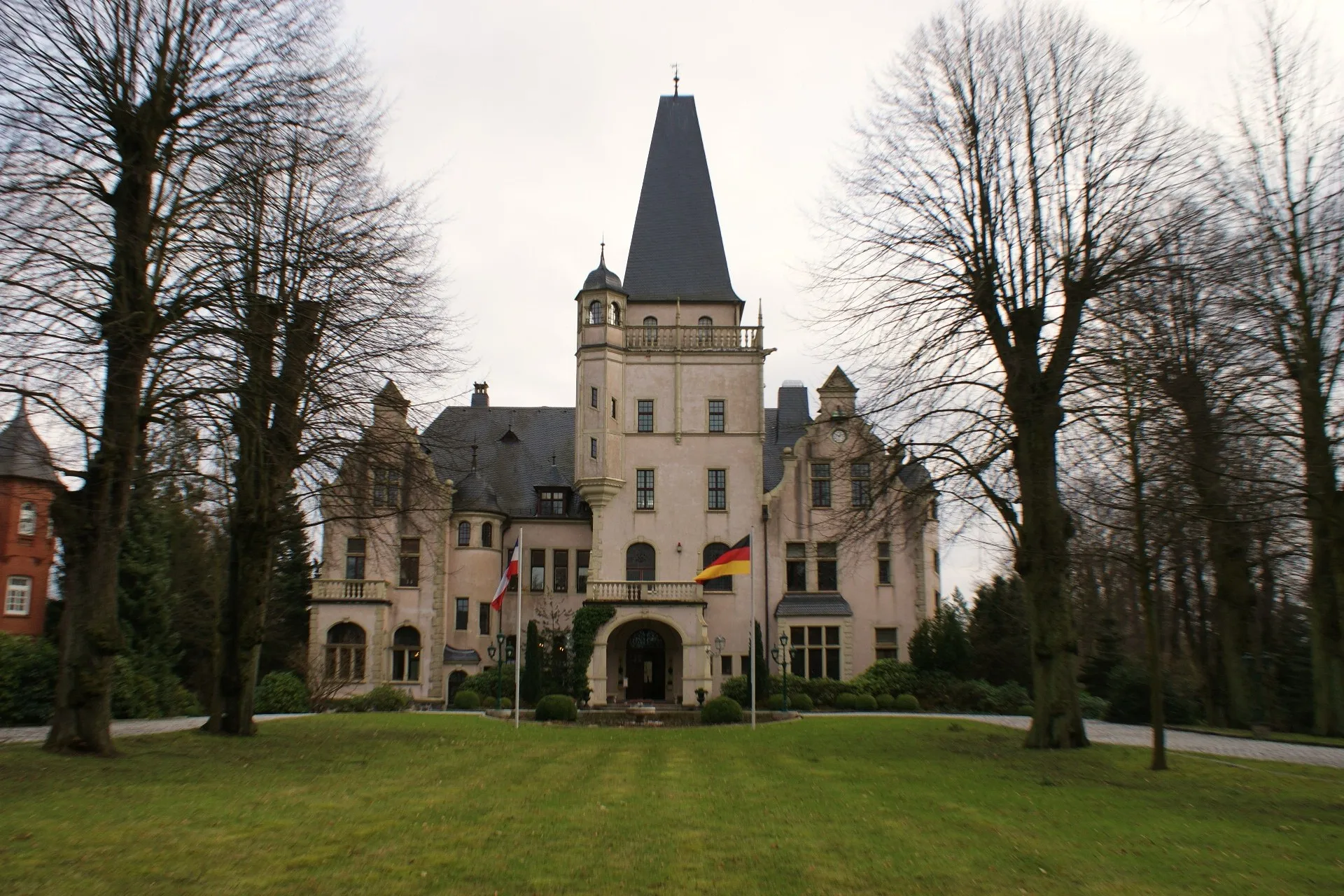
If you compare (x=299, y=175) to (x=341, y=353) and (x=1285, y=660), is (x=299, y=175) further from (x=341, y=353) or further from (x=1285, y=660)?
(x=1285, y=660)

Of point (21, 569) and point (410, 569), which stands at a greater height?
point (410, 569)

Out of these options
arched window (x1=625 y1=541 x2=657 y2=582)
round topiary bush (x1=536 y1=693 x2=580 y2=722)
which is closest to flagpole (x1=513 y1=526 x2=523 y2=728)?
round topiary bush (x1=536 y1=693 x2=580 y2=722)

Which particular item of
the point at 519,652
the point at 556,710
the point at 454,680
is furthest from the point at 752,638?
the point at 454,680

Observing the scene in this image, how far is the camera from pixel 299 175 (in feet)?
65.9

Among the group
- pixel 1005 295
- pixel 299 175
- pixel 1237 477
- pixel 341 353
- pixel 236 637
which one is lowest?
pixel 236 637

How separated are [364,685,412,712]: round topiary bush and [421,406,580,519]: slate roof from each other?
1105cm

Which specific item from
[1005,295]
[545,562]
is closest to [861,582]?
[545,562]

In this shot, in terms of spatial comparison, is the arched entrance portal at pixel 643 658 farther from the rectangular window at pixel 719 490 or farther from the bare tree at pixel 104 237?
the bare tree at pixel 104 237

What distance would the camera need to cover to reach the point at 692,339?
4262 cm

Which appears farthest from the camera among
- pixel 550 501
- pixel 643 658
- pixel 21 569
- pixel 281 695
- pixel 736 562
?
pixel 550 501

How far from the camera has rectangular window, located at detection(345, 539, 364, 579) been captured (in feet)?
137

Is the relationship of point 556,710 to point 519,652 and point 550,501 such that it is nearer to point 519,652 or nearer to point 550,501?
point 519,652

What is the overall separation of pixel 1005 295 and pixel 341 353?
39.8 feet

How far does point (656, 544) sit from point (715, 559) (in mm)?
2407
